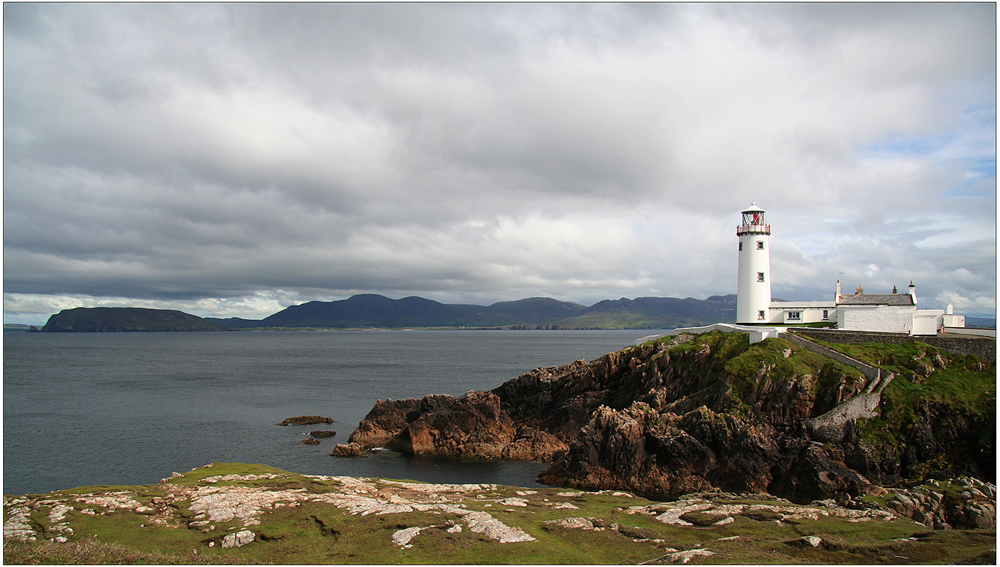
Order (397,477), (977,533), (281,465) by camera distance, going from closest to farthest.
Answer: (977,533)
(397,477)
(281,465)

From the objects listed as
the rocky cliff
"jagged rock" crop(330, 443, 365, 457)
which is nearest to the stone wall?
the rocky cliff

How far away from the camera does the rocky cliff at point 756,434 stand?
36.6 meters

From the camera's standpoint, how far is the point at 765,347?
48438 millimetres

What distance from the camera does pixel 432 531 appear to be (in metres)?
24.7

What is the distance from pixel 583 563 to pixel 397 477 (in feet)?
Result: 92.7

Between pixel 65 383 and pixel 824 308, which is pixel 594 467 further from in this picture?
pixel 65 383

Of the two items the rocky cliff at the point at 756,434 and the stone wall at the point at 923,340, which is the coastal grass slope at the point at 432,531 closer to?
the rocky cliff at the point at 756,434

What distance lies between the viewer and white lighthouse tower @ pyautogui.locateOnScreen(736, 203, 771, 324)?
6488 centimetres

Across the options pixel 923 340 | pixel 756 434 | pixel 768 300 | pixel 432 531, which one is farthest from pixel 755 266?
pixel 432 531

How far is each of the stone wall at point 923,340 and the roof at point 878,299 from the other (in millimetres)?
9648

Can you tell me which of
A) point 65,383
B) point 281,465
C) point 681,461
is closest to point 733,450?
point 681,461

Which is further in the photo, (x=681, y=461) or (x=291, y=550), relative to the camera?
(x=681, y=461)

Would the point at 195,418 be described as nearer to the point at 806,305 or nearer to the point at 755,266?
the point at 755,266

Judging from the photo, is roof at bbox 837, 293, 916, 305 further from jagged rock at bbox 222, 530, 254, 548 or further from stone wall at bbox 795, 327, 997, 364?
jagged rock at bbox 222, 530, 254, 548
